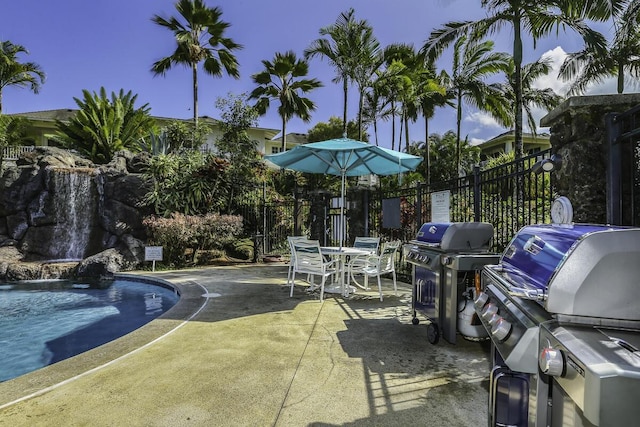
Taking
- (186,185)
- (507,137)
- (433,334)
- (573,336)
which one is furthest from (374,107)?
(573,336)

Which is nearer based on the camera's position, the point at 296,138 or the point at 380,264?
the point at 380,264

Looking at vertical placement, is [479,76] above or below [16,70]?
below

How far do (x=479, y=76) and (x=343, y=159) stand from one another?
14638 millimetres

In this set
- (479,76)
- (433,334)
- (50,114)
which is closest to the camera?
(433,334)

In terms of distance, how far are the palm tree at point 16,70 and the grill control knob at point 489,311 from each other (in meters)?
26.9

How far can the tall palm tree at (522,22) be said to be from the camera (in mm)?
8617

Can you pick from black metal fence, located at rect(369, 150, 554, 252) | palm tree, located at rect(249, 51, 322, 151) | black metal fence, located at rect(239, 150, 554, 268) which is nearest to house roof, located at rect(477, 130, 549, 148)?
palm tree, located at rect(249, 51, 322, 151)

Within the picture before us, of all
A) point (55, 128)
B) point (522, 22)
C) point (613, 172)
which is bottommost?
point (613, 172)

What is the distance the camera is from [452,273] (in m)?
3.10

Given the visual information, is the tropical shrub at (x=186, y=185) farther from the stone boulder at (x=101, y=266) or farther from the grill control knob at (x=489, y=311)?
the grill control knob at (x=489, y=311)

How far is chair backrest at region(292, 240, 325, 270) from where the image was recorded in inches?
200

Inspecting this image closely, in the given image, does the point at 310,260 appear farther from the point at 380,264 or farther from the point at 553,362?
the point at 553,362

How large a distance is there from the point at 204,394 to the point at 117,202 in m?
10.5

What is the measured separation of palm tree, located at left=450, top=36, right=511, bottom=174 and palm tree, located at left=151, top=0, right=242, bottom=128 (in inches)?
438
